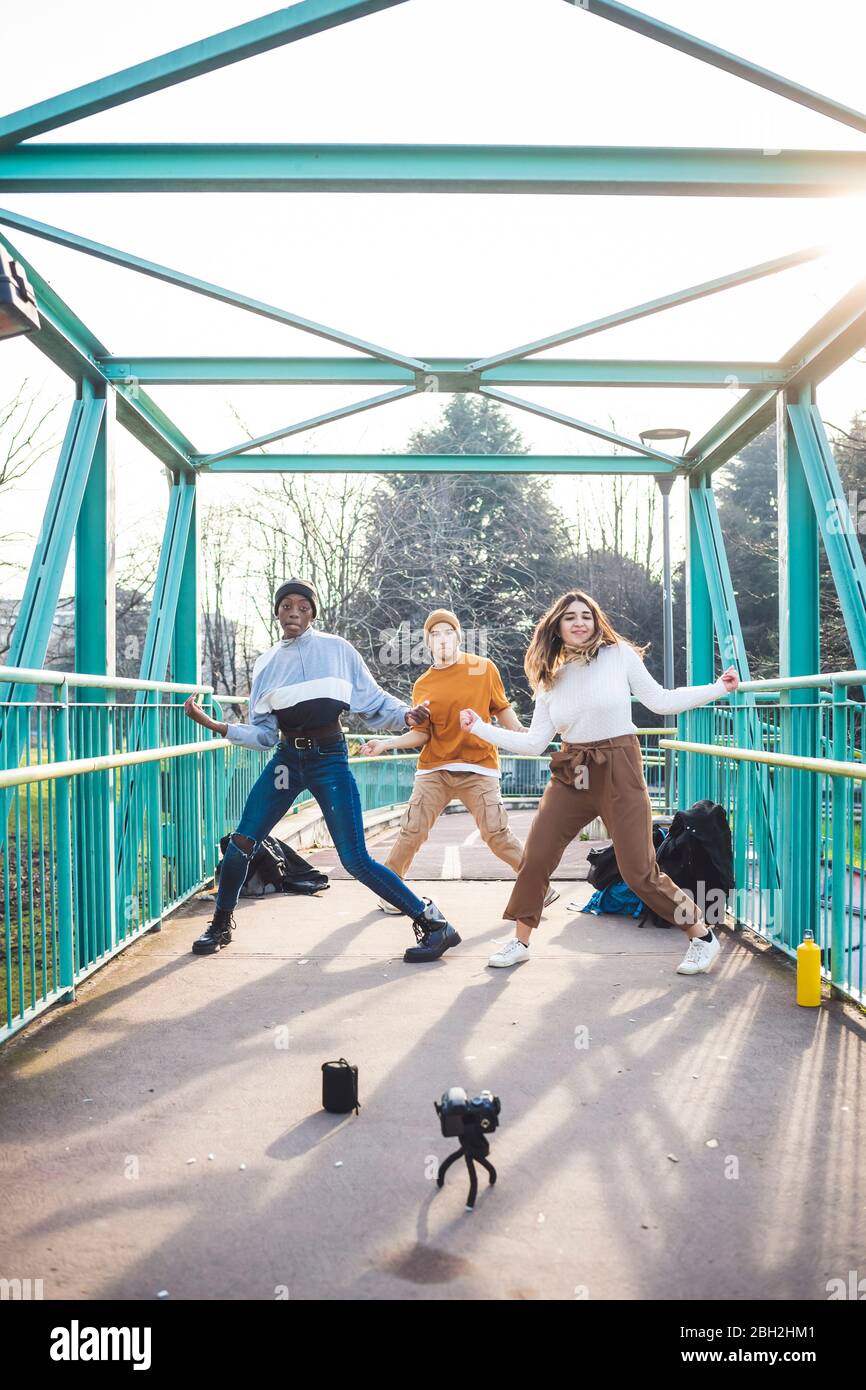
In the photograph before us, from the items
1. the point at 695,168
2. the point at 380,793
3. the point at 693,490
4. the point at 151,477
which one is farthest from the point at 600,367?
the point at 151,477

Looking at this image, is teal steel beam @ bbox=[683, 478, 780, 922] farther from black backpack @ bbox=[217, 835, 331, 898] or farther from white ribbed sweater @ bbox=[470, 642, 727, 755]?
black backpack @ bbox=[217, 835, 331, 898]

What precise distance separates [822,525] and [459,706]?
93.4 inches

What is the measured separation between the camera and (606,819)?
17.8 feet

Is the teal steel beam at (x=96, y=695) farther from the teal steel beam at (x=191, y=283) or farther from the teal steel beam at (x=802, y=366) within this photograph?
the teal steel beam at (x=802, y=366)

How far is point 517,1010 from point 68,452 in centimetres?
418

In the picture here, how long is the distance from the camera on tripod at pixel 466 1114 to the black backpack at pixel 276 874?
490 centimetres

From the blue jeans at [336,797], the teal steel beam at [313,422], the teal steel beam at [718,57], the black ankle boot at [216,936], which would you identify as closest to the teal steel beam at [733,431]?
the teal steel beam at [313,422]

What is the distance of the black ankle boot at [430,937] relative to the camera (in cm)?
583

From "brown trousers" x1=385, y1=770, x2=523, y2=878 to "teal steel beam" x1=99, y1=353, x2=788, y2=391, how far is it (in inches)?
110

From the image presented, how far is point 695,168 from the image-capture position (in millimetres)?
5109

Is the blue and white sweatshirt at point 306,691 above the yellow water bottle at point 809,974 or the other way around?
above

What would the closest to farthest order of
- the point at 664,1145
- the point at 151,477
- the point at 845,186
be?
the point at 664,1145, the point at 845,186, the point at 151,477

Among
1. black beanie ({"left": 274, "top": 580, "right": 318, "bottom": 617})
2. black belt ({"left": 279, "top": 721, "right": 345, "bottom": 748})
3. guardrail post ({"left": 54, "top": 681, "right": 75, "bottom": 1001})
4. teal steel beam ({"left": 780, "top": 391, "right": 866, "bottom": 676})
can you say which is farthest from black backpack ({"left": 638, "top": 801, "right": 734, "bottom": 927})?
guardrail post ({"left": 54, "top": 681, "right": 75, "bottom": 1001})
